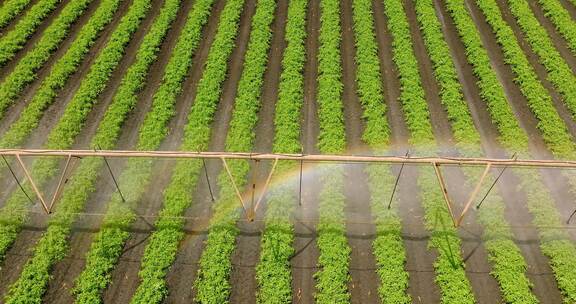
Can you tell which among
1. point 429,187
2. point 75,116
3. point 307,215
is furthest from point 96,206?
point 429,187

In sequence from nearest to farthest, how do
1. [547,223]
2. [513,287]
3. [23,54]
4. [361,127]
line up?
1. [513,287]
2. [547,223]
3. [361,127]
4. [23,54]

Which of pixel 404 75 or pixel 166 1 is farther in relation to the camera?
pixel 166 1

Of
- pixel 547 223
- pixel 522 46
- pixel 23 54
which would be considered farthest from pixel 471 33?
pixel 23 54

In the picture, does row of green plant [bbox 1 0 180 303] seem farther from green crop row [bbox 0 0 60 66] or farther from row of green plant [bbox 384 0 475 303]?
row of green plant [bbox 384 0 475 303]

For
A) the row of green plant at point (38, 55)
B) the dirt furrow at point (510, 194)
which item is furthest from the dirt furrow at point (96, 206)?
the dirt furrow at point (510, 194)

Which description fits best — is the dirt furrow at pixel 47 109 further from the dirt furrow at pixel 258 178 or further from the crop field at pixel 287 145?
the dirt furrow at pixel 258 178

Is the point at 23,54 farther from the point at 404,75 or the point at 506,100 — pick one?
the point at 506,100

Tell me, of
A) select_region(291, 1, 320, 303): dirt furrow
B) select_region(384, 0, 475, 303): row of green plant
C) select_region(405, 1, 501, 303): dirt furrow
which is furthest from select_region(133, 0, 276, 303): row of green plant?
select_region(405, 1, 501, 303): dirt furrow
